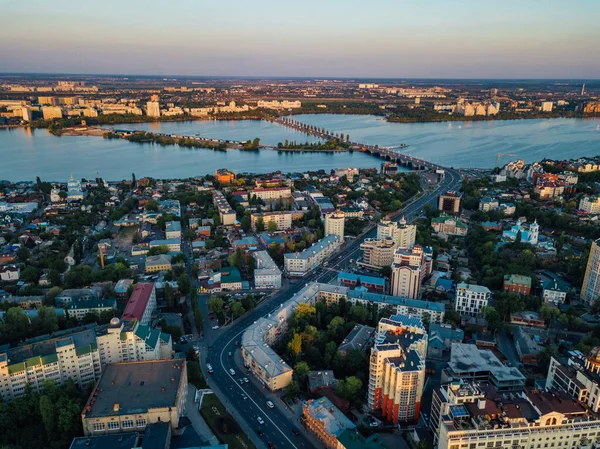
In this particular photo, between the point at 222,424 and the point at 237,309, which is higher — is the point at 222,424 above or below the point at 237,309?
below

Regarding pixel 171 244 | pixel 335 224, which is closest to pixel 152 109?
pixel 171 244

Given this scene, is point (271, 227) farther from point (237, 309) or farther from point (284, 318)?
point (284, 318)

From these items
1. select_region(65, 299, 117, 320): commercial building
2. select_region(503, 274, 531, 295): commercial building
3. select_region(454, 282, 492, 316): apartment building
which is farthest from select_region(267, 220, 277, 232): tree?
select_region(503, 274, 531, 295): commercial building

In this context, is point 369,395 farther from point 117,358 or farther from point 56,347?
point 56,347

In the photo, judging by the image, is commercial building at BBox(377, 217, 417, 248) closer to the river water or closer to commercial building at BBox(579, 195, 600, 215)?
commercial building at BBox(579, 195, 600, 215)

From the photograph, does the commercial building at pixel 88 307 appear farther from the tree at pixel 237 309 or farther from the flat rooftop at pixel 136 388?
the flat rooftop at pixel 136 388
